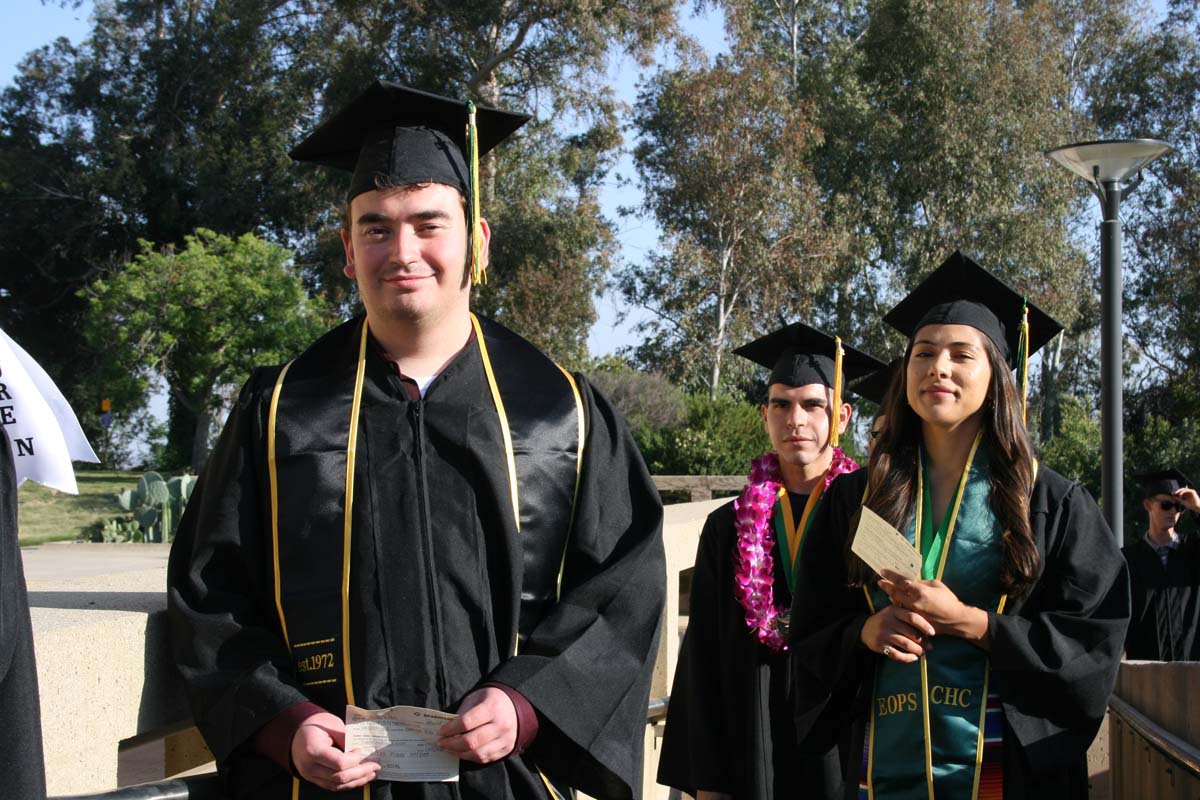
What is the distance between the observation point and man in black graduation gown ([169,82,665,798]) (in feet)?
8.36

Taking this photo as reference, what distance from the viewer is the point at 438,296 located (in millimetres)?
2842

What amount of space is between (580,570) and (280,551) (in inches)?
25.3

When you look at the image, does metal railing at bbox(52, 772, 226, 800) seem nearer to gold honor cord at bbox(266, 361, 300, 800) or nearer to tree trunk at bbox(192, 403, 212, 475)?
gold honor cord at bbox(266, 361, 300, 800)

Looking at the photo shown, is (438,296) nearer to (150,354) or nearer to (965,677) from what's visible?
(965,677)

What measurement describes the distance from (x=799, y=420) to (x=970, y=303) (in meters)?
1.25

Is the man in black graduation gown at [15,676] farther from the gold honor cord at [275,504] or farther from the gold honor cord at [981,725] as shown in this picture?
the gold honor cord at [981,725]

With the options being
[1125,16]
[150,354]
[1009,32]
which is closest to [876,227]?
[1009,32]

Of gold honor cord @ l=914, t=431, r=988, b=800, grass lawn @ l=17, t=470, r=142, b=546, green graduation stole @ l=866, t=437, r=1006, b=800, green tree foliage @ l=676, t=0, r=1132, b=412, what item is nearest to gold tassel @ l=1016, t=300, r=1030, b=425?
gold honor cord @ l=914, t=431, r=988, b=800

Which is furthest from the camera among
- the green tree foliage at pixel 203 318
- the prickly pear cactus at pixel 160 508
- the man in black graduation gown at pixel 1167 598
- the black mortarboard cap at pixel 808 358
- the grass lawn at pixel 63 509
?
the green tree foliage at pixel 203 318

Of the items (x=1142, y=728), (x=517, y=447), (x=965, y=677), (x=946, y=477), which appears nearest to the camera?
(x=517, y=447)

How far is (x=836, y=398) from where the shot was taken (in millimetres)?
4945

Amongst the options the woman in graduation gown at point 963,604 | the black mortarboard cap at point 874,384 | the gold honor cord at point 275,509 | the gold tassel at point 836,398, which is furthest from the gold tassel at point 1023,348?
the gold honor cord at point 275,509

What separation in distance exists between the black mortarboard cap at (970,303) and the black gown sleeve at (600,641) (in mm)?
1164

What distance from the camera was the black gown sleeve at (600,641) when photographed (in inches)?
103
